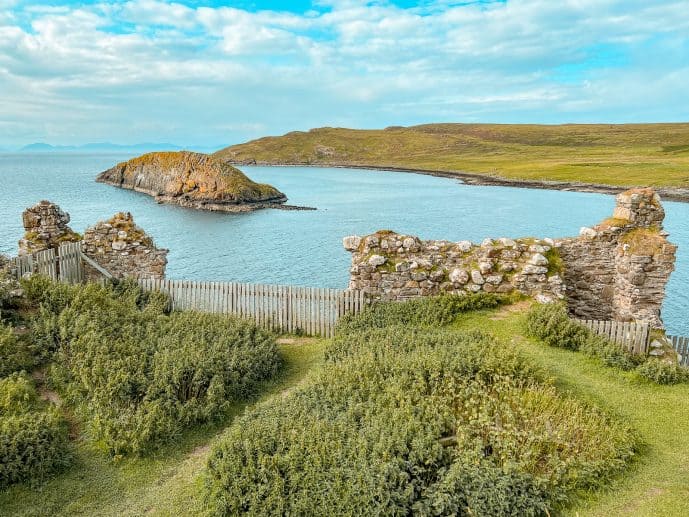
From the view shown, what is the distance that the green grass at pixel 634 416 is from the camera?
24.1 feet

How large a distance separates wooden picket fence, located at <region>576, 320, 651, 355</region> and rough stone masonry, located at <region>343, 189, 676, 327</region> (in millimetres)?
1781

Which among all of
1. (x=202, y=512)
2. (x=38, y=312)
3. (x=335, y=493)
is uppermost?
(x=38, y=312)

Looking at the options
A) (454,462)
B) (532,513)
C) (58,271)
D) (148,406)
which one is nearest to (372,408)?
(454,462)

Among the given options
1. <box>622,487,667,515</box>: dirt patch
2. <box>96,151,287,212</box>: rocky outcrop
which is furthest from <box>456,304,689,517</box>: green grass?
<box>96,151,287,212</box>: rocky outcrop

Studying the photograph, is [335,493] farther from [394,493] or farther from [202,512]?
[202,512]

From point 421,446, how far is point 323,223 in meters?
57.6

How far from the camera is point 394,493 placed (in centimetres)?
721

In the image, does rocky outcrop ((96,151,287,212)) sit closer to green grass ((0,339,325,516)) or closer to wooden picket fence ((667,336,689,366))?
wooden picket fence ((667,336,689,366))

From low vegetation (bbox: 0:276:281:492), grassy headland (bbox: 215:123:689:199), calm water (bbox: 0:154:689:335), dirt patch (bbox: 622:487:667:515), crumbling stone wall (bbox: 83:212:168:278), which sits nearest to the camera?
dirt patch (bbox: 622:487:667:515)

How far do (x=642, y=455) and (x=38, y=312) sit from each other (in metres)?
14.7

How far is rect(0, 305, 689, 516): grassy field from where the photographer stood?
7496mm

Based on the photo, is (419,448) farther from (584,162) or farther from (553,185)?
(584,162)

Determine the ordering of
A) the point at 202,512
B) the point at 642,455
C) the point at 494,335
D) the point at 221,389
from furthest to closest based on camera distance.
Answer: the point at 494,335, the point at 221,389, the point at 642,455, the point at 202,512

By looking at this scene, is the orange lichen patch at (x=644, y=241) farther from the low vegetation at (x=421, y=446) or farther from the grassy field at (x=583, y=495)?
the low vegetation at (x=421, y=446)
